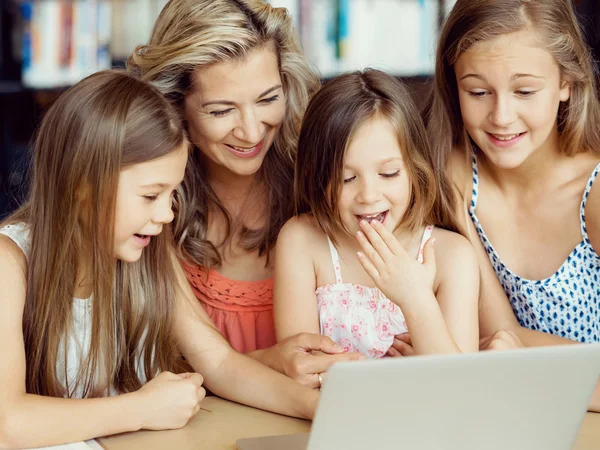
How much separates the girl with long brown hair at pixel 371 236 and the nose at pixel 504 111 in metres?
0.15

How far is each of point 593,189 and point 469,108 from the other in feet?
0.97

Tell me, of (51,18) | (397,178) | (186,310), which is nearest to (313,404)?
(186,310)

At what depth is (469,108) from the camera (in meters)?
1.64

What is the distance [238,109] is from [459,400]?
0.88 metres

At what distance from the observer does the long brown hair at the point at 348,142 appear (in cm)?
159

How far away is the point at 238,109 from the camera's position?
1712 mm

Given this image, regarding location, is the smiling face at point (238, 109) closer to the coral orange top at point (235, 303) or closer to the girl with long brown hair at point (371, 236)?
the girl with long brown hair at point (371, 236)

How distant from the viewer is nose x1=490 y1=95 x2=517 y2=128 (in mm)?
1573

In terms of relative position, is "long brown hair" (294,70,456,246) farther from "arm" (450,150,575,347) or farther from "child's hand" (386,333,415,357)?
"child's hand" (386,333,415,357)

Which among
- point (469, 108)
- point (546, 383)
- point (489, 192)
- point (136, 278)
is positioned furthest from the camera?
point (489, 192)

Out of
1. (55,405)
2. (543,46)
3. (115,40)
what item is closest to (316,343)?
(55,405)

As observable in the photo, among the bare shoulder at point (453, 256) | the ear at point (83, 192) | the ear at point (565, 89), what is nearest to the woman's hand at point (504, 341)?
the bare shoulder at point (453, 256)

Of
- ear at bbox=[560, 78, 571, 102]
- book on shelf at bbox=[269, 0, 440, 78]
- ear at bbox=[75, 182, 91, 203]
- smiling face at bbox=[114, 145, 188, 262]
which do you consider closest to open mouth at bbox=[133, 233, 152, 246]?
smiling face at bbox=[114, 145, 188, 262]

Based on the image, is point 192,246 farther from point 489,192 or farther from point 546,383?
point 546,383
